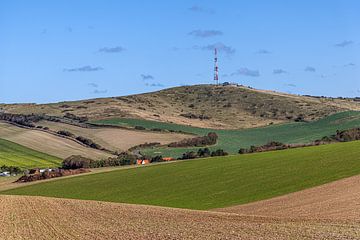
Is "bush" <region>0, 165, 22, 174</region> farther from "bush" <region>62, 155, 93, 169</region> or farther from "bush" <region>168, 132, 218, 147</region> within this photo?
"bush" <region>168, 132, 218, 147</region>

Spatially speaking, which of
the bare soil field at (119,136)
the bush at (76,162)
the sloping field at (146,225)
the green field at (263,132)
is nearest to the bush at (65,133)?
the bare soil field at (119,136)

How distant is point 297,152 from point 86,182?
21400 mm

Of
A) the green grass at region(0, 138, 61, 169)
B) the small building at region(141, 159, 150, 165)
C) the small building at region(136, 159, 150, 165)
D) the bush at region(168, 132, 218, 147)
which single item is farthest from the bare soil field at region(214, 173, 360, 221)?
the bush at region(168, 132, 218, 147)

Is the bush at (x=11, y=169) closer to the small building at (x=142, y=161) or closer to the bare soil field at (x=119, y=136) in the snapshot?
the small building at (x=142, y=161)

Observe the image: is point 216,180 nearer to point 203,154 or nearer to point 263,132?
point 203,154

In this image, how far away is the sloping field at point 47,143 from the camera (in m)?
98.5

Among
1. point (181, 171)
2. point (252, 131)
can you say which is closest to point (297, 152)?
point (181, 171)

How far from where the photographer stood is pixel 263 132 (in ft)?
382

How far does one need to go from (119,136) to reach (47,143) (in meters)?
11.7

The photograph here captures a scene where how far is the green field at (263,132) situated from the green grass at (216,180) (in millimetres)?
22088

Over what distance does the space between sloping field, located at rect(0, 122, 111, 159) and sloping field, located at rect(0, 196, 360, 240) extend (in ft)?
172

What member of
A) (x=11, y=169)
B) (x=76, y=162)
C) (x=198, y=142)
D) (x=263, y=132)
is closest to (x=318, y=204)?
(x=76, y=162)

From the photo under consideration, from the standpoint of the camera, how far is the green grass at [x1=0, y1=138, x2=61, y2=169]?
92812mm

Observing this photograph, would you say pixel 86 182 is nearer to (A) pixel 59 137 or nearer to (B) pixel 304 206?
(B) pixel 304 206
